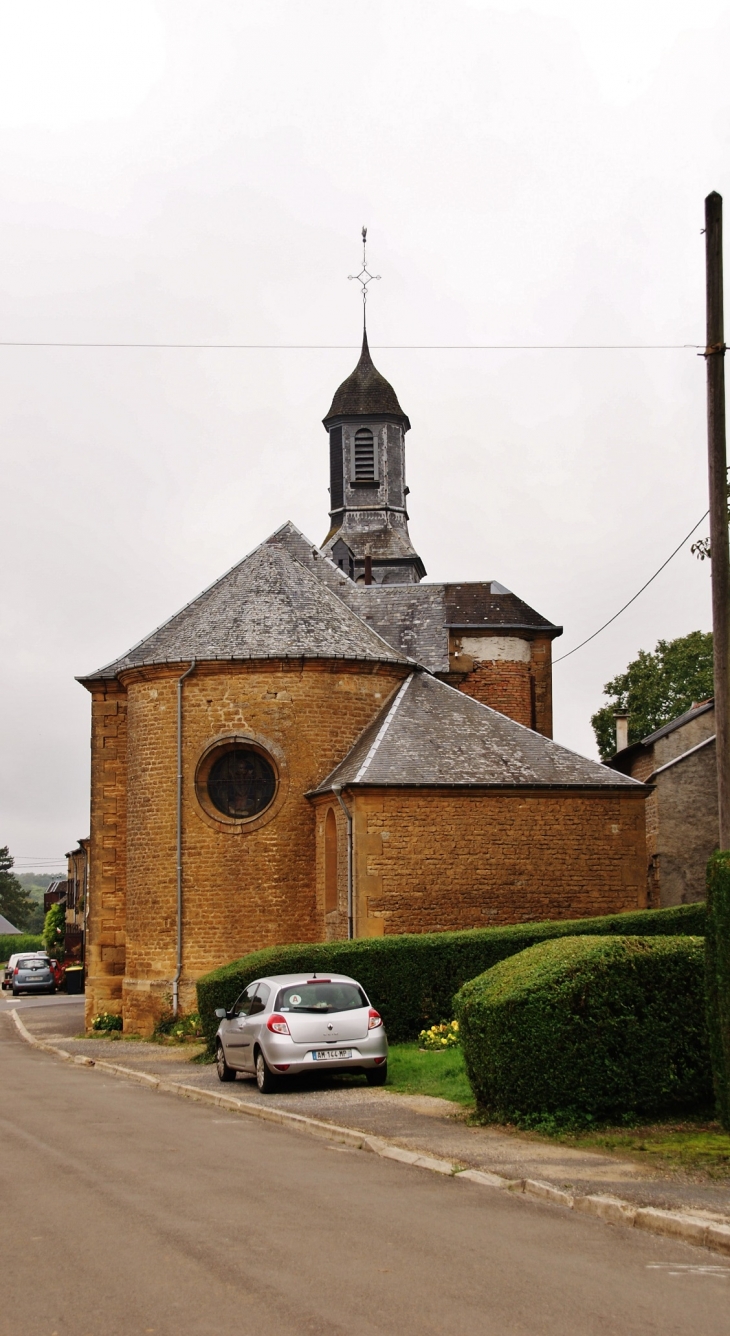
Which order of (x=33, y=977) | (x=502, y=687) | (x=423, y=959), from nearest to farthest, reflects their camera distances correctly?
(x=423, y=959), (x=502, y=687), (x=33, y=977)

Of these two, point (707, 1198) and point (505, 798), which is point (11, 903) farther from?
point (707, 1198)

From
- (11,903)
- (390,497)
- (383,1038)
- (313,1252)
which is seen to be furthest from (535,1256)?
(11,903)

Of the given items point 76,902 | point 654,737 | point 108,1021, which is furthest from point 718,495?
point 76,902

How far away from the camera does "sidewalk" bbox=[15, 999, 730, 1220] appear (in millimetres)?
8320

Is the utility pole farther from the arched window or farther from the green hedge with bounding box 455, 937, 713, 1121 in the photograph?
the arched window

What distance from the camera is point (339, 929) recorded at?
22797mm

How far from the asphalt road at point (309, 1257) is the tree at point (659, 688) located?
43.3 metres

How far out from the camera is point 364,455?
5012 centimetres

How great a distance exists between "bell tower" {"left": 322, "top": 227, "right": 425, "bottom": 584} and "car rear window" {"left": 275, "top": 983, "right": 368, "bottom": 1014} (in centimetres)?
3409

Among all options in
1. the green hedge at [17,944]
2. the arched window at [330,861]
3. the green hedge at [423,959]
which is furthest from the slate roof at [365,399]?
the green hedge at [17,944]

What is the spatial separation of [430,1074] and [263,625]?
12.1m

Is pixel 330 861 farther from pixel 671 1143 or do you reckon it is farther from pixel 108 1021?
pixel 671 1143

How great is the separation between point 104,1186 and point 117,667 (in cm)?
1941

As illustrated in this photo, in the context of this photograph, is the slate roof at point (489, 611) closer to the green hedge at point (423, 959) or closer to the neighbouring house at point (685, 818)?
the neighbouring house at point (685, 818)
